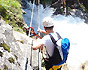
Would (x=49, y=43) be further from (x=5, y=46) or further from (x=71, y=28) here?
(x=71, y=28)

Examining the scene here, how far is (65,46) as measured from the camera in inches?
114

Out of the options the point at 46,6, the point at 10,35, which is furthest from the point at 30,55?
the point at 46,6

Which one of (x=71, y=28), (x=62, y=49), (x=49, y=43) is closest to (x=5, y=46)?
(x=49, y=43)

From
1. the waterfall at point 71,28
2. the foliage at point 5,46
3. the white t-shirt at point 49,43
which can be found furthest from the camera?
the waterfall at point 71,28

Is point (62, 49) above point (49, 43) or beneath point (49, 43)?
beneath

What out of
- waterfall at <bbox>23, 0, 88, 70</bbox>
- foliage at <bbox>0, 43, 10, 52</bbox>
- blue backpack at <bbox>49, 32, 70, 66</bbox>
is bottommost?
blue backpack at <bbox>49, 32, 70, 66</bbox>

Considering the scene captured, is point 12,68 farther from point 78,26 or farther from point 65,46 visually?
point 78,26

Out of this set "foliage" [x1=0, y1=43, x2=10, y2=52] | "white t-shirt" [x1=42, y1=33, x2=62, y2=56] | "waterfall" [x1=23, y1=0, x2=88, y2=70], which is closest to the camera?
"white t-shirt" [x1=42, y1=33, x2=62, y2=56]

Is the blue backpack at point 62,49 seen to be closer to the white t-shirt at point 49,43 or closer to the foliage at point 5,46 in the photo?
the white t-shirt at point 49,43

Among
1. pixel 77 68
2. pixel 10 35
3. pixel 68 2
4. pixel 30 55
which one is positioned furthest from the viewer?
pixel 68 2

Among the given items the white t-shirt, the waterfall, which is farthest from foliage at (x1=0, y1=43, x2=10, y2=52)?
the waterfall

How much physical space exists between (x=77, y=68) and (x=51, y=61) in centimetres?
613

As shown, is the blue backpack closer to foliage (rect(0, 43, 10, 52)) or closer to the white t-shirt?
the white t-shirt

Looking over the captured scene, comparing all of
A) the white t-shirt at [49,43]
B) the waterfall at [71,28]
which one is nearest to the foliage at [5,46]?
the white t-shirt at [49,43]
